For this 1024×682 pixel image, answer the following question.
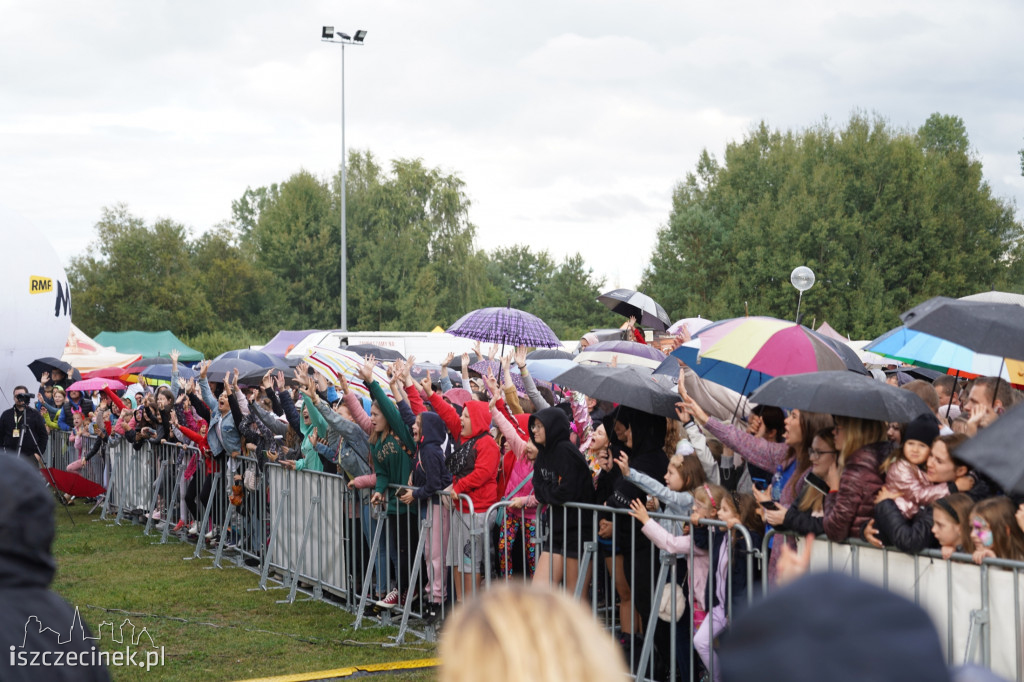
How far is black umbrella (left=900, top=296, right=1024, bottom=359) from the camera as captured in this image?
5.77 m

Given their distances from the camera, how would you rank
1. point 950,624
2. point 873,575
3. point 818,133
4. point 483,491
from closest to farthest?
point 950,624 → point 873,575 → point 483,491 → point 818,133

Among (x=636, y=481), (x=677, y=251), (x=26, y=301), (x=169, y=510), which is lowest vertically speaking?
(x=169, y=510)

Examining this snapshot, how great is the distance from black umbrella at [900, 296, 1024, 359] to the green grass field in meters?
4.40

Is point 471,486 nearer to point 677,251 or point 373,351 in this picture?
point 373,351

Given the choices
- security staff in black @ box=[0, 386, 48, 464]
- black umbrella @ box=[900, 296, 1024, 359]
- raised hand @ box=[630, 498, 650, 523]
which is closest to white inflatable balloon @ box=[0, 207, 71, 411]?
security staff in black @ box=[0, 386, 48, 464]

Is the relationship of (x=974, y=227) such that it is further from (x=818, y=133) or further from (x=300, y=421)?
(x=300, y=421)

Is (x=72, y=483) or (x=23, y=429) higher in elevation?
(x=23, y=429)

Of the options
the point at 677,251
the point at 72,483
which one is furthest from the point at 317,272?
the point at 72,483

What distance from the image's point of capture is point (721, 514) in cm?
639

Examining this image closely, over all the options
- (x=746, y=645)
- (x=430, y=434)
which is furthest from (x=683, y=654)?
(x=746, y=645)

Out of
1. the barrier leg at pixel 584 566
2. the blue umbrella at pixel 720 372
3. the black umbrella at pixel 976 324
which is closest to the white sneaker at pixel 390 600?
the barrier leg at pixel 584 566

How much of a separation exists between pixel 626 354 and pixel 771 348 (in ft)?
12.9

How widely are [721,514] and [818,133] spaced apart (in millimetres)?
51081

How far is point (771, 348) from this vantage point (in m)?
7.30
